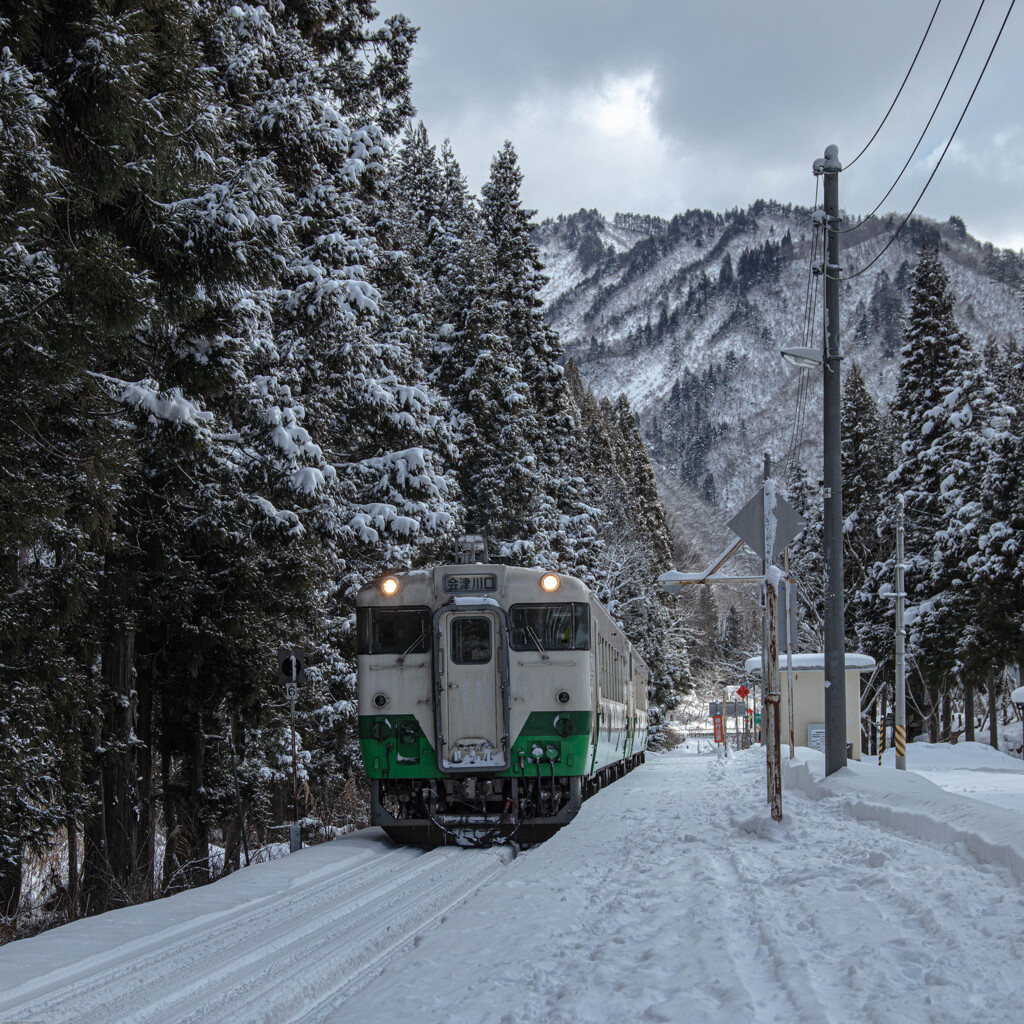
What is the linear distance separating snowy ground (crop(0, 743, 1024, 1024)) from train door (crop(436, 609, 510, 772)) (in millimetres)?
2663

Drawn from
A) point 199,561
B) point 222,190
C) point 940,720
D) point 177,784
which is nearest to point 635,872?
point 222,190

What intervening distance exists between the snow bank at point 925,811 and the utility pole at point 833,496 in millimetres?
652

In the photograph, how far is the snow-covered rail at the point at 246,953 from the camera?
204 inches

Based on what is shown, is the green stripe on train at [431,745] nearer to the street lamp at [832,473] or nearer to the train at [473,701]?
the train at [473,701]

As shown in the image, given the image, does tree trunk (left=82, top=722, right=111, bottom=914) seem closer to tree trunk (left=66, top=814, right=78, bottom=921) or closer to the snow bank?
tree trunk (left=66, top=814, right=78, bottom=921)

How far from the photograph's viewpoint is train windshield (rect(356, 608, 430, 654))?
13352 millimetres

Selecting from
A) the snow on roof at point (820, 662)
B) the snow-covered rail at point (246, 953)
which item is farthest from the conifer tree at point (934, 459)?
the snow-covered rail at point (246, 953)

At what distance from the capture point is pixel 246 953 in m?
6.38

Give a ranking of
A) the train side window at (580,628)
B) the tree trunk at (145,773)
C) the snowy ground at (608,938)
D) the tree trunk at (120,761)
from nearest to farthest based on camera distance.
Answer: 1. the snowy ground at (608,938)
2. the train side window at (580,628)
3. the tree trunk at (120,761)
4. the tree trunk at (145,773)

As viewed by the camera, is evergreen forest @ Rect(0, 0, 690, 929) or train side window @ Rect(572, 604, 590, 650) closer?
evergreen forest @ Rect(0, 0, 690, 929)

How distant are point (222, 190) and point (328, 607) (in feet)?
35.0

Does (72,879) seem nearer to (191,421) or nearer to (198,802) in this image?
(198,802)

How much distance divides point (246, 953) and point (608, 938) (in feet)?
7.26

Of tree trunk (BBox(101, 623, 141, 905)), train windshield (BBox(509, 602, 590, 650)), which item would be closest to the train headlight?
train windshield (BBox(509, 602, 590, 650))
